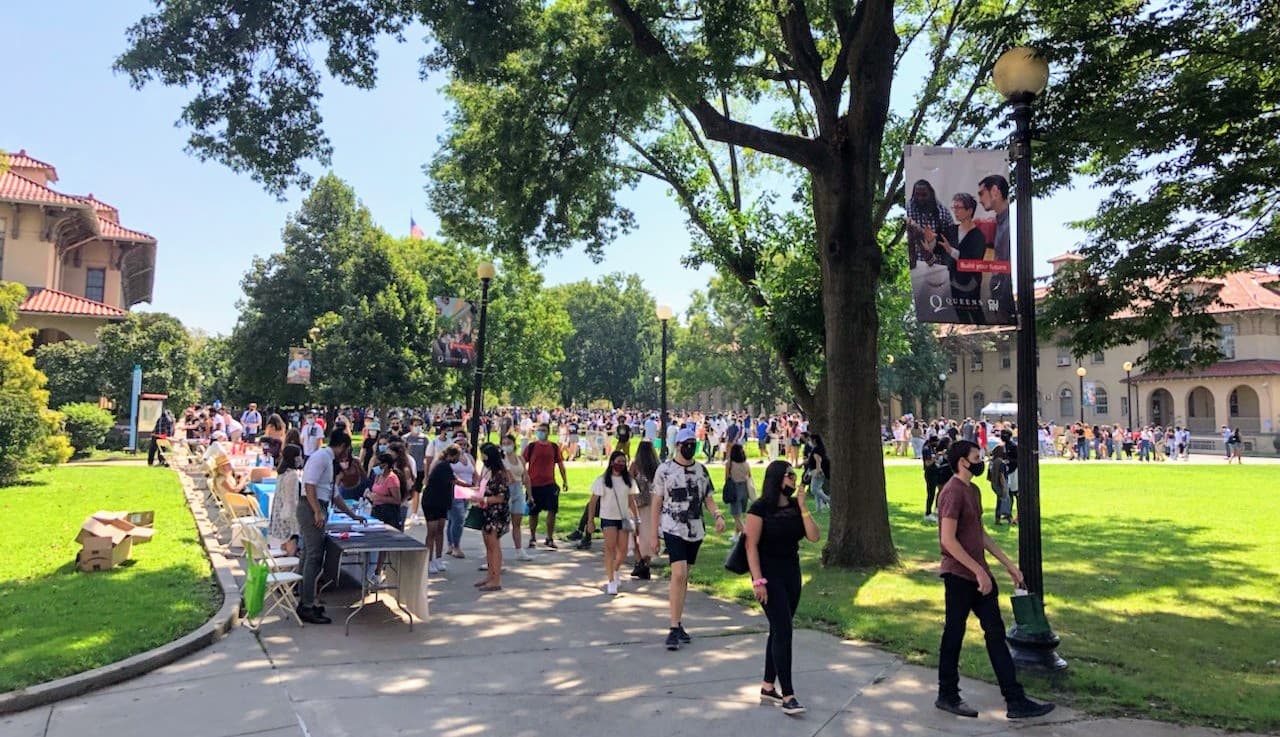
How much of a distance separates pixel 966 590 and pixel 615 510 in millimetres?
4810

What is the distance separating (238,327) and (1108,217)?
1959 inches

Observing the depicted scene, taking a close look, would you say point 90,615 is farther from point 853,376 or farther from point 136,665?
point 853,376

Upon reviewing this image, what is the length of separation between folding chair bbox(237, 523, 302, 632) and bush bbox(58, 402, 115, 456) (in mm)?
21543

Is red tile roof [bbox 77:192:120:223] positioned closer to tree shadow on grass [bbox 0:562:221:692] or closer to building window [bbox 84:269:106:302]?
building window [bbox 84:269:106:302]

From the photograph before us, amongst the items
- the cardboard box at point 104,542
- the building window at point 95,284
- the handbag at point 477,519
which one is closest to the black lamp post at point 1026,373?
the handbag at point 477,519

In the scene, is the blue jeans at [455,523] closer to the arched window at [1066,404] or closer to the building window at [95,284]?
the building window at [95,284]

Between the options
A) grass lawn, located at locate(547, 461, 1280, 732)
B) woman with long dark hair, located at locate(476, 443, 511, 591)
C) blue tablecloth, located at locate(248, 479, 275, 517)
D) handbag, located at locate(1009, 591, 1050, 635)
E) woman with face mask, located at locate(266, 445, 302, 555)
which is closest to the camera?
grass lawn, located at locate(547, 461, 1280, 732)

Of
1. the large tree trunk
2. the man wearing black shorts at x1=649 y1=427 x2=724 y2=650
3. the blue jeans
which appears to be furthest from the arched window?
the man wearing black shorts at x1=649 y1=427 x2=724 y2=650

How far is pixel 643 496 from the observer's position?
33.6 feet

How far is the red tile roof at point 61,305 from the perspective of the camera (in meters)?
31.0

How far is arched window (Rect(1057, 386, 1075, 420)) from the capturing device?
6016 cm

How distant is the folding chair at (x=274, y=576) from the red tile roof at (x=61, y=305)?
29.6 meters

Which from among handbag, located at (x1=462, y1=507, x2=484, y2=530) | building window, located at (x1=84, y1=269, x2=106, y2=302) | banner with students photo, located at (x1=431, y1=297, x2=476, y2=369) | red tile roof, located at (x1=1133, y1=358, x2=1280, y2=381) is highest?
building window, located at (x1=84, y1=269, x2=106, y2=302)

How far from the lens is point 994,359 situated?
216ft
